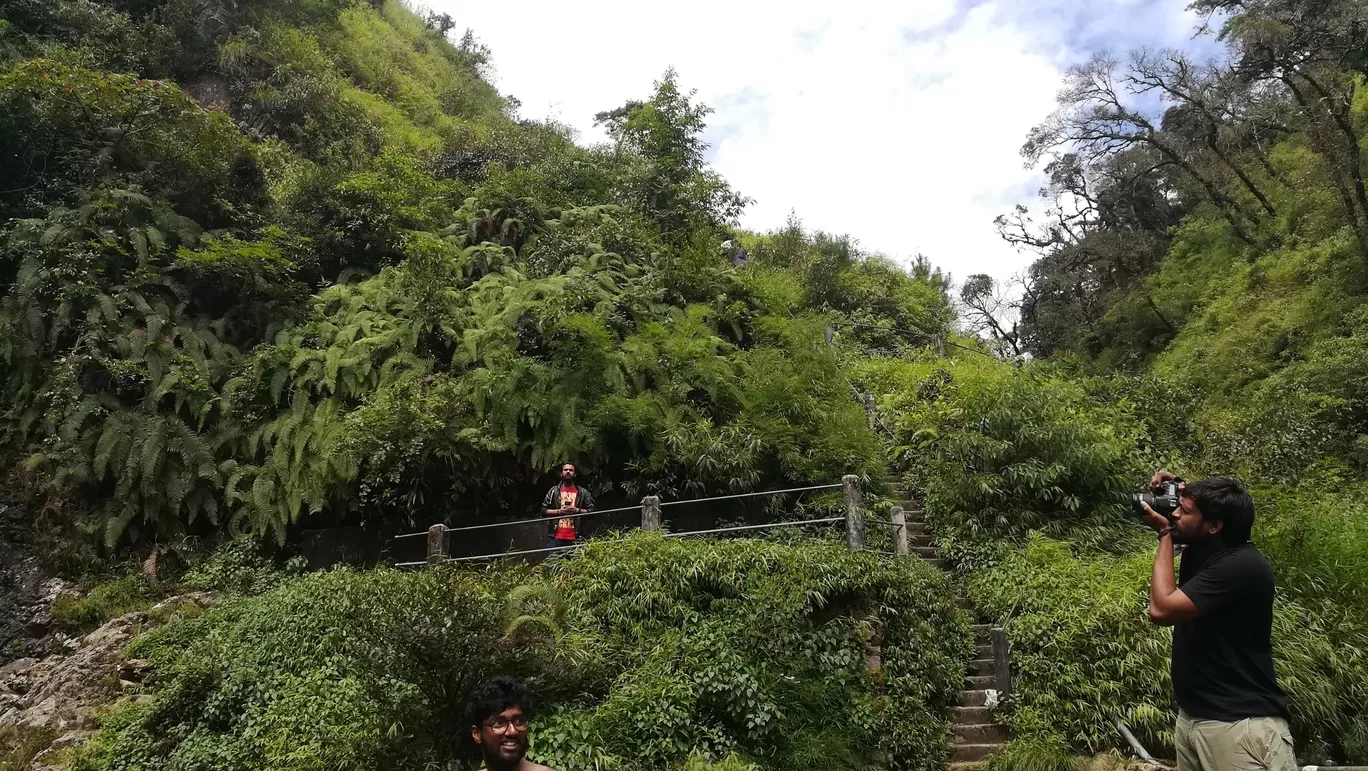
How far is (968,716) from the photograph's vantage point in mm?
8047

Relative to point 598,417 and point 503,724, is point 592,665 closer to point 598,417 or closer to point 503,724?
point 503,724

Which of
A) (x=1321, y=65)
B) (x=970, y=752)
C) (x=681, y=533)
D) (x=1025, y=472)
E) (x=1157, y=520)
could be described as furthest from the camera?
(x=1321, y=65)

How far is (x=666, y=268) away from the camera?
13953 millimetres

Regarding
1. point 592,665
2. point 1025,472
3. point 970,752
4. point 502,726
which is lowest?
point 970,752

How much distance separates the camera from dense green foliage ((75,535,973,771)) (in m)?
5.80

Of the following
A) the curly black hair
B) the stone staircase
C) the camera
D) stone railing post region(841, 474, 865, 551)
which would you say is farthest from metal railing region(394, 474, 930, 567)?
the camera

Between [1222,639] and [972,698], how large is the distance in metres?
6.09

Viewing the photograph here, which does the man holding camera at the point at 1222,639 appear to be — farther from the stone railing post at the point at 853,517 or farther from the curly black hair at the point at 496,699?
the stone railing post at the point at 853,517

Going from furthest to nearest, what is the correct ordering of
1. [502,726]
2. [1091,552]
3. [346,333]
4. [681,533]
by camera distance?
1. [346,333]
2. [1091,552]
3. [681,533]
4. [502,726]

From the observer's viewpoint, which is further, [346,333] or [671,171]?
[671,171]

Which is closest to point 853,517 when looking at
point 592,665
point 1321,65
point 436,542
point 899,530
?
point 899,530

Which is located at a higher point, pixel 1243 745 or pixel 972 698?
pixel 1243 745

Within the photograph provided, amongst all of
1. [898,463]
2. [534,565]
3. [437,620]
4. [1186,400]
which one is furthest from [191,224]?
[1186,400]

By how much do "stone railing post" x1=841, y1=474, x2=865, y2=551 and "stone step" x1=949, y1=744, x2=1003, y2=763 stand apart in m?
2.28
